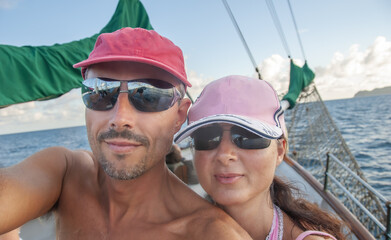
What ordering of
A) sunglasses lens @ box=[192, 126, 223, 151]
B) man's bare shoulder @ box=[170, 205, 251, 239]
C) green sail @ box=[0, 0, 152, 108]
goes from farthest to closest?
1. green sail @ box=[0, 0, 152, 108]
2. sunglasses lens @ box=[192, 126, 223, 151]
3. man's bare shoulder @ box=[170, 205, 251, 239]

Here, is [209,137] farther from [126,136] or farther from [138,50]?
[138,50]

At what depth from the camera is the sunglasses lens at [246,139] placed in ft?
4.56

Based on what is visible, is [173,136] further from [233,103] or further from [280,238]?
[280,238]

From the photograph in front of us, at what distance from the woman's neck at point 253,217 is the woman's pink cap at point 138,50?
0.81 metres

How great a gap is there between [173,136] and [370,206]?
25.9ft

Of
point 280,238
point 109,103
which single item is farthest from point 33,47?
point 280,238

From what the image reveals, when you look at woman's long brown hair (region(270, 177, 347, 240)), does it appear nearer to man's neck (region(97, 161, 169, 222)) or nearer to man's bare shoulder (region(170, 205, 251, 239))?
man's bare shoulder (region(170, 205, 251, 239))

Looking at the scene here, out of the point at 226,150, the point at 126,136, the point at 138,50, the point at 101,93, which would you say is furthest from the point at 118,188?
the point at 138,50

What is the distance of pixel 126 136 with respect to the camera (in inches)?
52.7

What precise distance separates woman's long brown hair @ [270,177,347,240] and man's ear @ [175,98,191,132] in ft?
2.58

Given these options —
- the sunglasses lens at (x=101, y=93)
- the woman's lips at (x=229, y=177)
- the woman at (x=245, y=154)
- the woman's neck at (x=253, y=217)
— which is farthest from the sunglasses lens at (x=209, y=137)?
the sunglasses lens at (x=101, y=93)

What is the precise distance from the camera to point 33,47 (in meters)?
1.79

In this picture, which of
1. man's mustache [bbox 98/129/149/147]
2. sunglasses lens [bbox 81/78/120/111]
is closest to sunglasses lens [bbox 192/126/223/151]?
man's mustache [bbox 98/129/149/147]

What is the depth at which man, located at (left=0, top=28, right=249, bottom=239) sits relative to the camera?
1.35 metres
